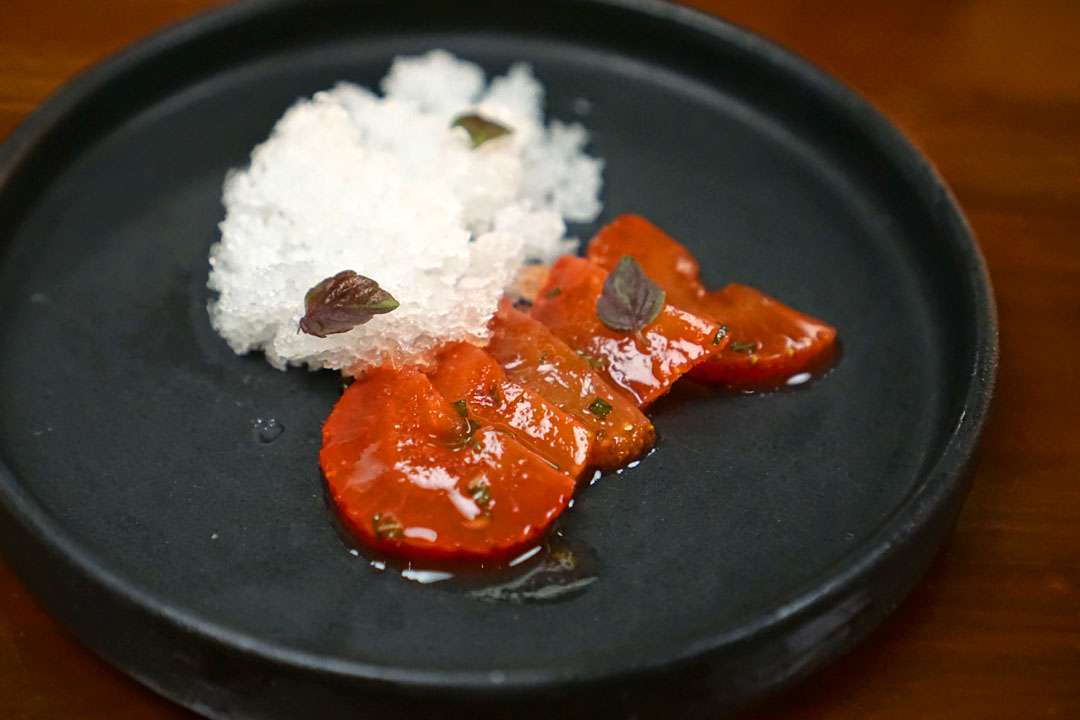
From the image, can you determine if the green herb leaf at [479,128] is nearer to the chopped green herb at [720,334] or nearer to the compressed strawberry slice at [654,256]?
the compressed strawberry slice at [654,256]

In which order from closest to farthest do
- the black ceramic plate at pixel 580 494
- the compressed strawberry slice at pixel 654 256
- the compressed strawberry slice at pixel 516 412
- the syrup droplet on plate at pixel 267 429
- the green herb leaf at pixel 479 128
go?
the black ceramic plate at pixel 580 494
the compressed strawberry slice at pixel 516 412
the syrup droplet on plate at pixel 267 429
the compressed strawberry slice at pixel 654 256
the green herb leaf at pixel 479 128

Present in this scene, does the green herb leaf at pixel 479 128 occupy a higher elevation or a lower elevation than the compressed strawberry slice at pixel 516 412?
higher

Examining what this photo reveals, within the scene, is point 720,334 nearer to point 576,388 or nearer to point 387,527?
point 576,388

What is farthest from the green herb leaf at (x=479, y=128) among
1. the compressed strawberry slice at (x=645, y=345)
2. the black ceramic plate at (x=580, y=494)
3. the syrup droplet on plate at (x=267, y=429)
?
the syrup droplet on plate at (x=267, y=429)

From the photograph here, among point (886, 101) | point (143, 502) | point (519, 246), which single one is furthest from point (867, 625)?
point (886, 101)

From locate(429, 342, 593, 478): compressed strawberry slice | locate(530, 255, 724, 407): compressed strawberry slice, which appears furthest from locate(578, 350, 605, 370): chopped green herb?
locate(429, 342, 593, 478): compressed strawberry slice

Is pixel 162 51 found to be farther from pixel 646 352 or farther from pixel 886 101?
pixel 886 101

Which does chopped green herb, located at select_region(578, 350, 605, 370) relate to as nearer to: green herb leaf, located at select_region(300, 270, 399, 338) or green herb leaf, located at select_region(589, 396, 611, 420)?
green herb leaf, located at select_region(589, 396, 611, 420)
